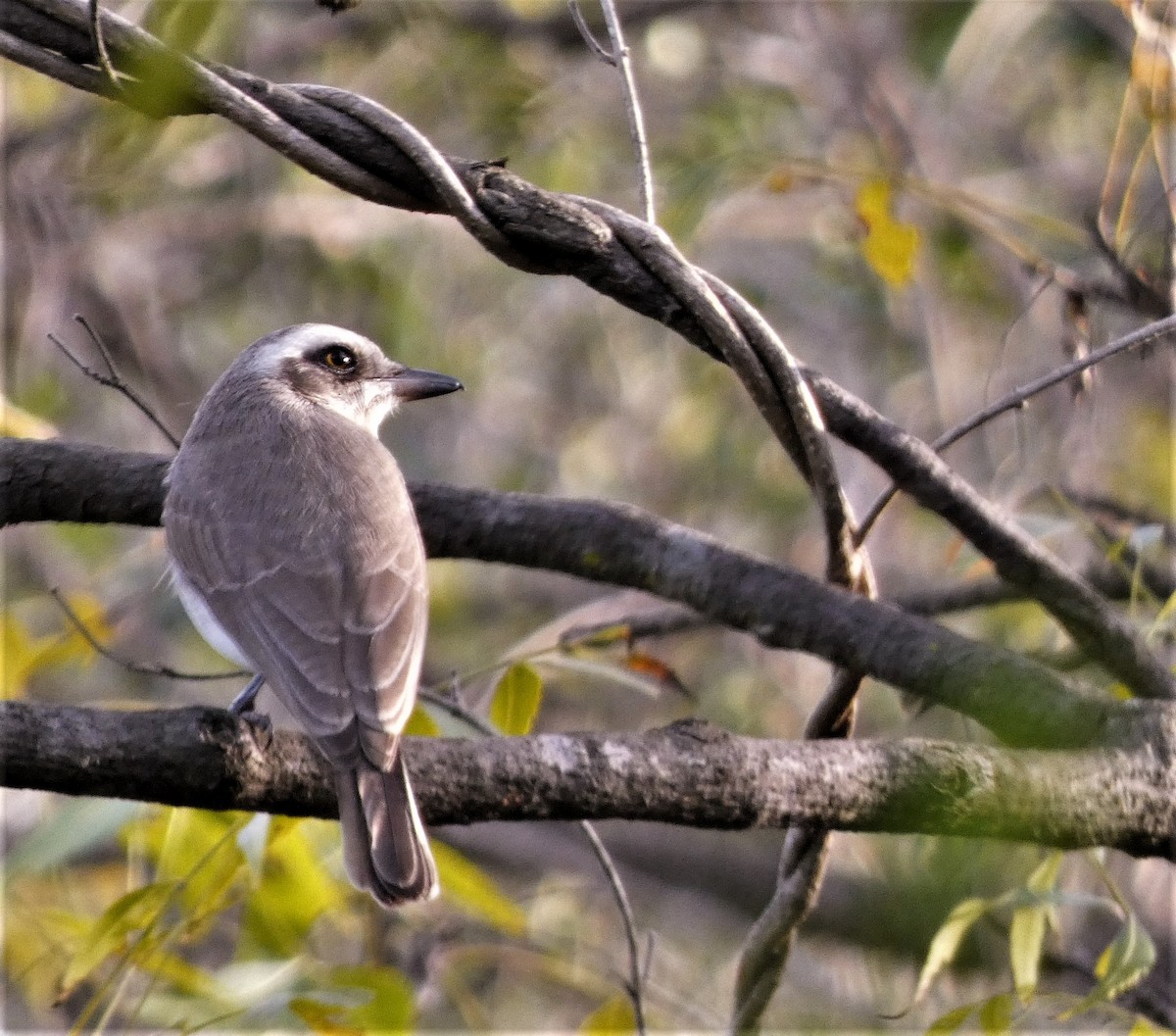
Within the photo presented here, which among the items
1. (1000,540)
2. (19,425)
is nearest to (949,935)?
(1000,540)

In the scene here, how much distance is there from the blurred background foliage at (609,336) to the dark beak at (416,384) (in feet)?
5.03

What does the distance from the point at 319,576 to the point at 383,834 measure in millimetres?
920

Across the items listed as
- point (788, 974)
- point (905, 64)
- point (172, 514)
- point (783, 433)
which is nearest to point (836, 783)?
point (783, 433)

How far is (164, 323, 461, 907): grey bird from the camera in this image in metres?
2.86

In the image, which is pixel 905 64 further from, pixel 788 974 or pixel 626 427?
pixel 788 974

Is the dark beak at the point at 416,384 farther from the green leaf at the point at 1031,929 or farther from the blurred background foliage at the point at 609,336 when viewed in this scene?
the green leaf at the point at 1031,929

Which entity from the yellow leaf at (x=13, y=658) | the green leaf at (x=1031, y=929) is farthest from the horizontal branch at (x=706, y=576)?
the yellow leaf at (x=13, y=658)

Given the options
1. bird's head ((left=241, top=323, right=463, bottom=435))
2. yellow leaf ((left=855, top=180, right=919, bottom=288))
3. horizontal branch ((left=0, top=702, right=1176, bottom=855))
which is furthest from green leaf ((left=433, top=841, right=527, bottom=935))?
yellow leaf ((left=855, top=180, right=919, bottom=288))

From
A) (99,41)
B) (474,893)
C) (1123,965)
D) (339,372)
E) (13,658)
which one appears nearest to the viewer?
(99,41)

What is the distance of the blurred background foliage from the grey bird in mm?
1936

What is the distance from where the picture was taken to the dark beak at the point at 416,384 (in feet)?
15.6

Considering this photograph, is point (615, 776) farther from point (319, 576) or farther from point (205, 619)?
point (205, 619)

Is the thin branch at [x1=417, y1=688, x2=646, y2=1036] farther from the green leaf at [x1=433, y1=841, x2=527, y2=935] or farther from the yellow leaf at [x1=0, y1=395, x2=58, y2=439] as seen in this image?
the yellow leaf at [x1=0, y1=395, x2=58, y2=439]

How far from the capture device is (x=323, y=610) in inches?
137
